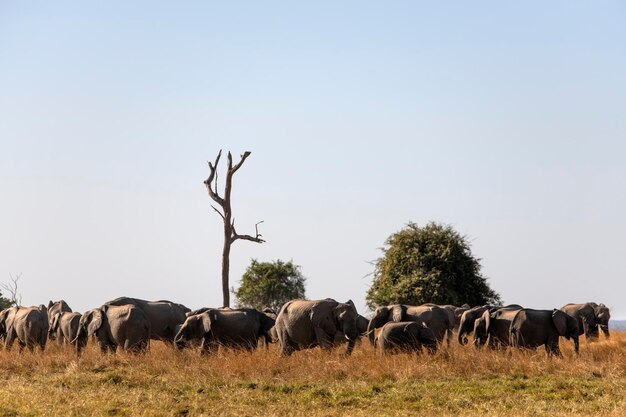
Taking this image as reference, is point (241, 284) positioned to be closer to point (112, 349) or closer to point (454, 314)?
point (454, 314)

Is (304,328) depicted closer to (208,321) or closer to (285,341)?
(285,341)

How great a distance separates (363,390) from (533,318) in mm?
9428

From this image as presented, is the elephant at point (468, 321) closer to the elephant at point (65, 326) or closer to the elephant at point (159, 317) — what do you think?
the elephant at point (159, 317)

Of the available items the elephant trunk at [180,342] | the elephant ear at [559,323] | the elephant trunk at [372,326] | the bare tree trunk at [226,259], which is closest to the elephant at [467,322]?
the elephant trunk at [372,326]

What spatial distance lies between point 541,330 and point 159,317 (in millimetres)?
11337

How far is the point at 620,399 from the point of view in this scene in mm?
20562

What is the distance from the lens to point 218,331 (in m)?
29.5

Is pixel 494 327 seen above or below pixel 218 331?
below

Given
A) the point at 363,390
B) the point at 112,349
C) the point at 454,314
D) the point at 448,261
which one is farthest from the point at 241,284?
the point at 363,390

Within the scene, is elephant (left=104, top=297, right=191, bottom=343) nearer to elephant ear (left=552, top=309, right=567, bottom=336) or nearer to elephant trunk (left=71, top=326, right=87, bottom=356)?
elephant trunk (left=71, top=326, right=87, bottom=356)

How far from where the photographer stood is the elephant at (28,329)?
33156 millimetres

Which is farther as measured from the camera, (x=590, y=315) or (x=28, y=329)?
(x=590, y=315)

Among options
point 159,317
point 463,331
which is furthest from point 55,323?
point 463,331

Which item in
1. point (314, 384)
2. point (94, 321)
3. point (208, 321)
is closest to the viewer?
point (314, 384)
